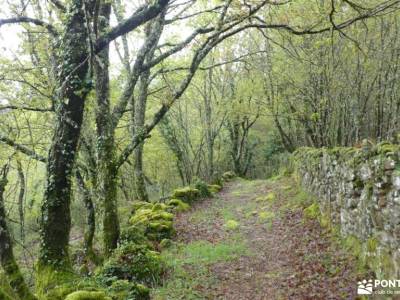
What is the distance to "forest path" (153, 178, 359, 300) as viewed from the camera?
6.27 meters

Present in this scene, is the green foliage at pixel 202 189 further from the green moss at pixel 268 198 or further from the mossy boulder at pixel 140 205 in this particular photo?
the mossy boulder at pixel 140 205

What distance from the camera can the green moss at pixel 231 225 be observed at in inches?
437

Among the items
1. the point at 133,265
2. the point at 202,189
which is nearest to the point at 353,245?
the point at 133,265

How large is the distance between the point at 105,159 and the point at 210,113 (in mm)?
14202

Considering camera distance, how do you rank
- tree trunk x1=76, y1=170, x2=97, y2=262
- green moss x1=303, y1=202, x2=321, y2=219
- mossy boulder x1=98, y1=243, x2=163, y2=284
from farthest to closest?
tree trunk x1=76, y1=170, x2=97, y2=262 < green moss x1=303, y1=202, x2=321, y2=219 < mossy boulder x1=98, y1=243, x2=163, y2=284

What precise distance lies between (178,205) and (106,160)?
22.4 ft

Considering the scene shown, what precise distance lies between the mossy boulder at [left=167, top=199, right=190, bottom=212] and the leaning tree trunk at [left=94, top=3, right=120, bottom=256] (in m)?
5.94

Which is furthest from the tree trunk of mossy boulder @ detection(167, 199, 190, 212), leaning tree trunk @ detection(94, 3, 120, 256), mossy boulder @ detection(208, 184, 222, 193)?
mossy boulder @ detection(208, 184, 222, 193)

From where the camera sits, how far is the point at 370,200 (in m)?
5.86

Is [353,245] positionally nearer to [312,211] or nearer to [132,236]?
[312,211]

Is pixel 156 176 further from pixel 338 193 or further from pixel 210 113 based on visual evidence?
pixel 338 193

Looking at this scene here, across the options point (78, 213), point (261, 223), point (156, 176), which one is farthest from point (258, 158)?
point (261, 223)

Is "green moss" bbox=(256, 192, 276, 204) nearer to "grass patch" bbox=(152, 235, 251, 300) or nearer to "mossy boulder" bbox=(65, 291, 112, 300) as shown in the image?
"grass patch" bbox=(152, 235, 251, 300)

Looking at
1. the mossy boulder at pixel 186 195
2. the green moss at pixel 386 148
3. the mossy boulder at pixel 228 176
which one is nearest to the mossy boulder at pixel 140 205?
the mossy boulder at pixel 186 195
